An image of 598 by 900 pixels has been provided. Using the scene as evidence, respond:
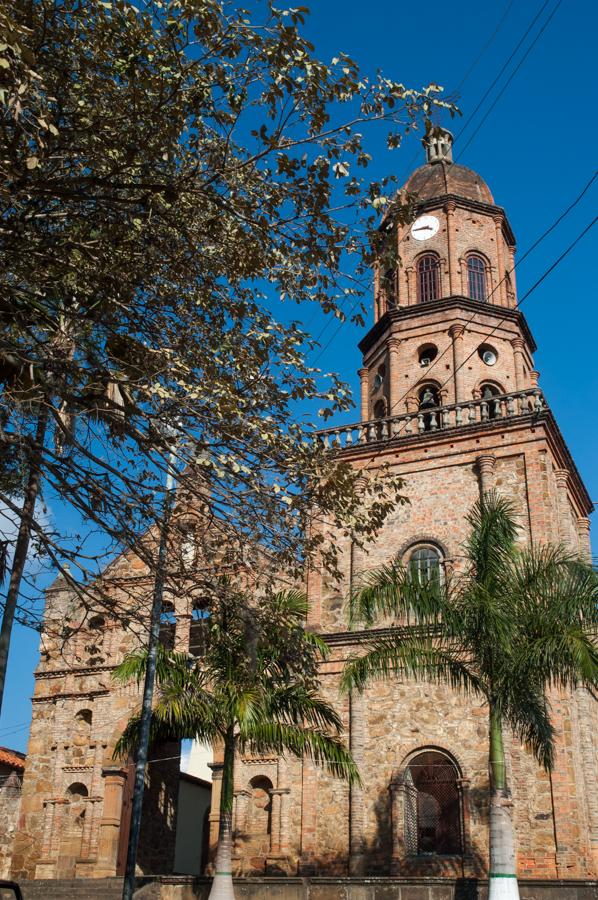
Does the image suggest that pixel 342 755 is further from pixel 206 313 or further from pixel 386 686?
pixel 206 313

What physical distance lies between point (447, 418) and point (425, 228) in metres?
6.31

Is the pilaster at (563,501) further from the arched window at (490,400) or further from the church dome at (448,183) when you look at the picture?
the church dome at (448,183)

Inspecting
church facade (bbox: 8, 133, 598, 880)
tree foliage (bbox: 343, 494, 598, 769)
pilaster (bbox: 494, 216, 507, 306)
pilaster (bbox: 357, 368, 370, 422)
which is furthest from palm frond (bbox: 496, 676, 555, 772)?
pilaster (bbox: 494, 216, 507, 306)

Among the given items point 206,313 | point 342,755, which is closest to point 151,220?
point 206,313

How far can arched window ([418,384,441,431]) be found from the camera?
22875 mm

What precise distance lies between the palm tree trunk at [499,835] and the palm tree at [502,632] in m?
0.01

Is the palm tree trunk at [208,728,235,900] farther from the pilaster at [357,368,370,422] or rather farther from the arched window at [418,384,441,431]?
the pilaster at [357,368,370,422]

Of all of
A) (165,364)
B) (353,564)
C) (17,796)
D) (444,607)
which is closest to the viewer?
(165,364)

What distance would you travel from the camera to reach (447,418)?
2292 cm

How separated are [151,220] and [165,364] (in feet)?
4.80

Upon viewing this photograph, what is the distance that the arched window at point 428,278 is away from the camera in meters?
25.6

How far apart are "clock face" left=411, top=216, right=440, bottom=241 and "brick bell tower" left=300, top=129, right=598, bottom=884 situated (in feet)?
0.12

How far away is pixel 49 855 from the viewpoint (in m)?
22.7

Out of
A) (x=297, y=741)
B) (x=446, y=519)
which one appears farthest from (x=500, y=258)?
(x=297, y=741)
